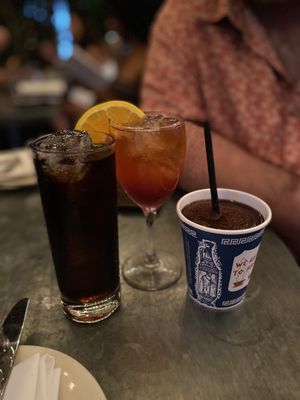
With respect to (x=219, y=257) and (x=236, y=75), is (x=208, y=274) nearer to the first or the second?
(x=219, y=257)

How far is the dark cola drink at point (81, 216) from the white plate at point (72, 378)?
0.11 m

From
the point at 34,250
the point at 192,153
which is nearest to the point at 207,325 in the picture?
the point at 192,153

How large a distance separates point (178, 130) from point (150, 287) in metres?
0.30

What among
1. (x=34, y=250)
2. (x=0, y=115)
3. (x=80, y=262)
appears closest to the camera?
(x=80, y=262)

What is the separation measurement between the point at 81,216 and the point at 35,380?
0.78ft

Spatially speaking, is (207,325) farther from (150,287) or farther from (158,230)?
(158,230)

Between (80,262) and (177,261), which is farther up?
(80,262)

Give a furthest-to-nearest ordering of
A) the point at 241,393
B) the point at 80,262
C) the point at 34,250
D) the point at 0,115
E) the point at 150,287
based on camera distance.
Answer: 1. the point at 0,115
2. the point at 34,250
3. the point at 150,287
4. the point at 80,262
5. the point at 241,393

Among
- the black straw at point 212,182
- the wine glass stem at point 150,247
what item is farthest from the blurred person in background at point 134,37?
the black straw at point 212,182

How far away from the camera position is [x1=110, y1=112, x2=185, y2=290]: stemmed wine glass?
66cm

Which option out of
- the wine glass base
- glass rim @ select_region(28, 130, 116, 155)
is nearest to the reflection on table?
the wine glass base

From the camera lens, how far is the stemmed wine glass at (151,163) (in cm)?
66

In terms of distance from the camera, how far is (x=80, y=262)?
2.09ft

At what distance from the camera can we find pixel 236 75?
50.8 inches
